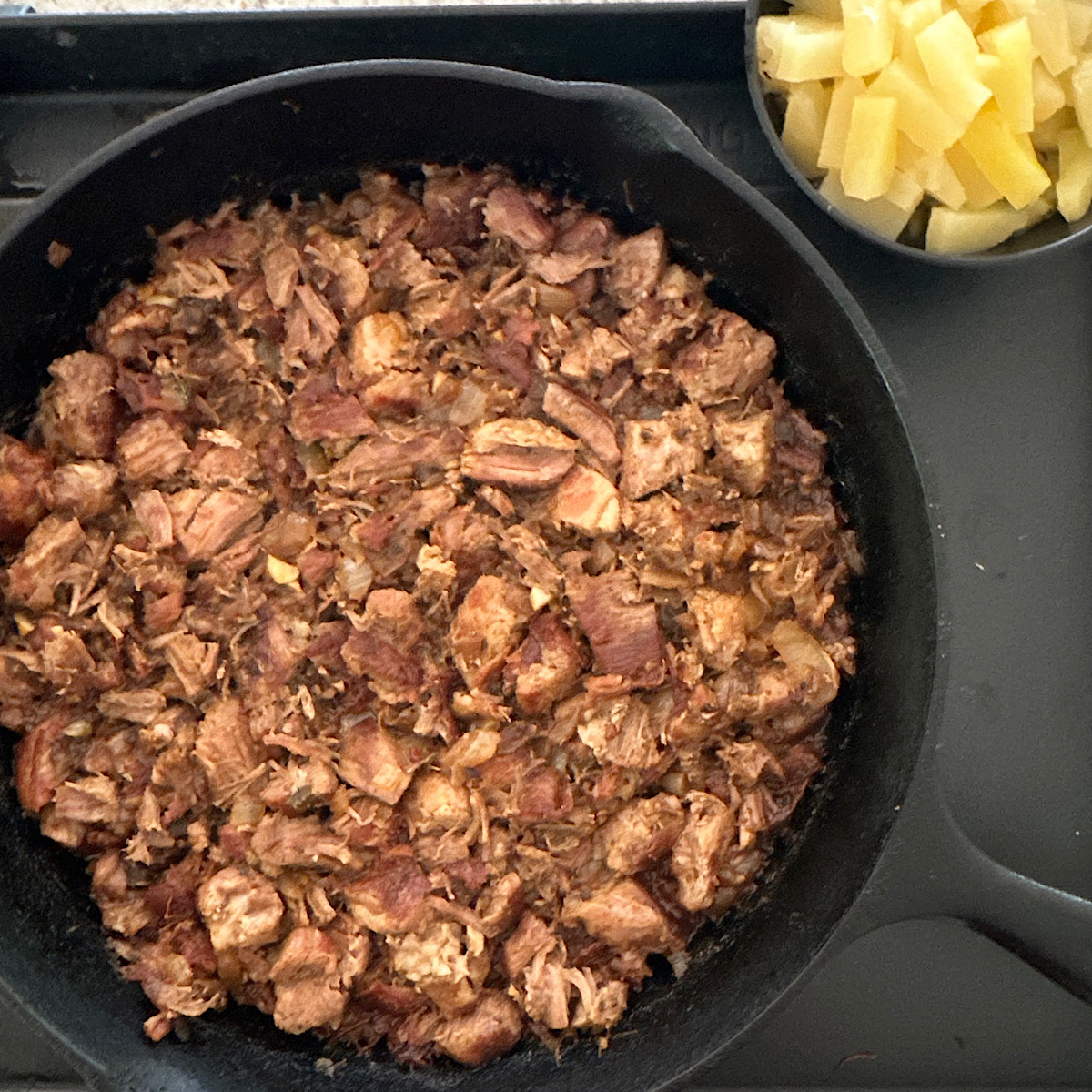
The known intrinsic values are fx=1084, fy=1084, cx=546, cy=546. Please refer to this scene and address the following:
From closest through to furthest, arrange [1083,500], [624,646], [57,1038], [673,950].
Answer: [57,1038], [624,646], [673,950], [1083,500]

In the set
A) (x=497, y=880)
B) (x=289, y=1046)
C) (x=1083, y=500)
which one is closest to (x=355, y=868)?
(x=497, y=880)

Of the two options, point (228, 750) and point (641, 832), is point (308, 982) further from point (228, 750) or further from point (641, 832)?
point (641, 832)

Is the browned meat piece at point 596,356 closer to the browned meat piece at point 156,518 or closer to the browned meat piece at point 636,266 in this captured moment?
the browned meat piece at point 636,266

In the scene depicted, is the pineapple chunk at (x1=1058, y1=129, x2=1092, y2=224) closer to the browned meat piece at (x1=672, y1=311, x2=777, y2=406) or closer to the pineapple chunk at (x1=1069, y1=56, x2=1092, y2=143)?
the pineapple chunk at (x1=1069, y1=56, x2=1092, y2=143)

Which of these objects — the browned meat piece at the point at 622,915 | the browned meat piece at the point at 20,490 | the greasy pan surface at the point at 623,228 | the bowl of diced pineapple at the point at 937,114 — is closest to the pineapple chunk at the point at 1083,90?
the bowl of diced pineapple at the point at 937,114

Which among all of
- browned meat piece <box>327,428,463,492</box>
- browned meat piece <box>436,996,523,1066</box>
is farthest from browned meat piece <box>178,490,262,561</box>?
browned meat piece <box>436,996,523,1066</box>

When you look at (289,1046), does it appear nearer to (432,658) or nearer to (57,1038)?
(57,1038)

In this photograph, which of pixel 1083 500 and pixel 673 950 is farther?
pixel 1083 500
